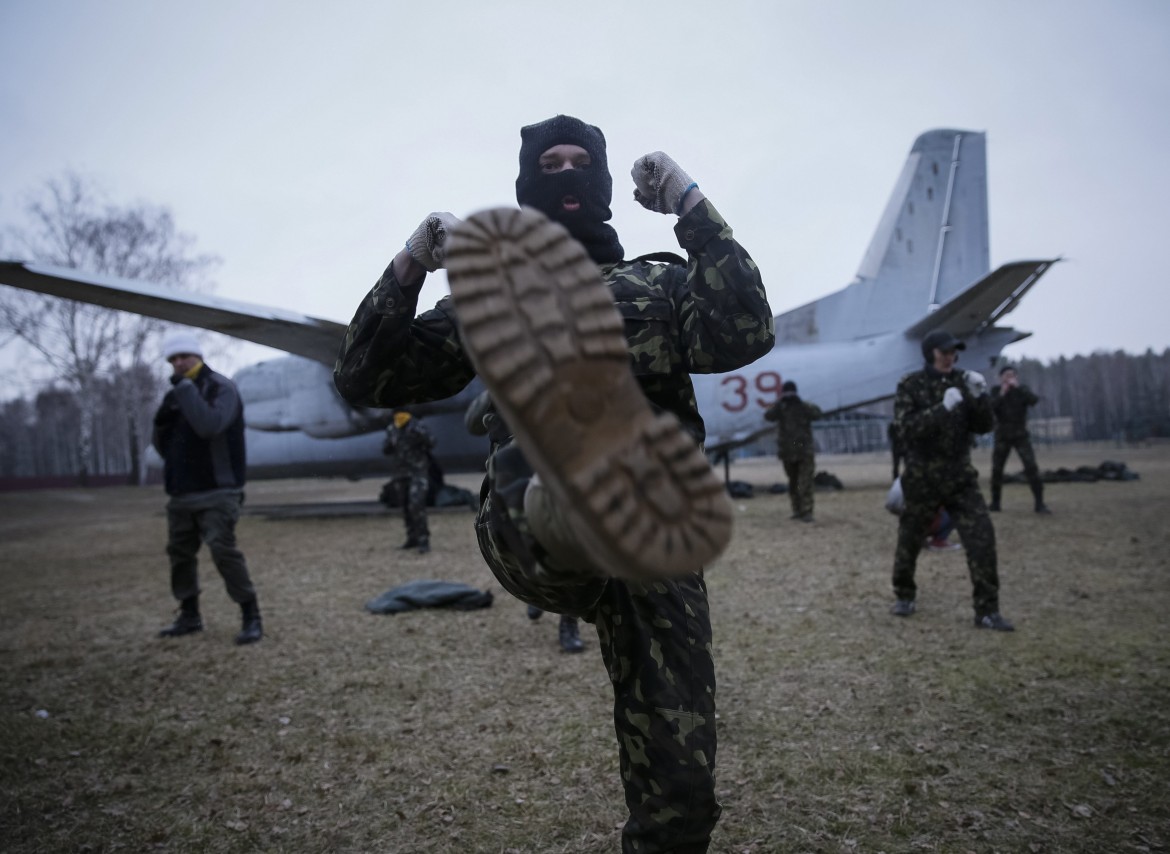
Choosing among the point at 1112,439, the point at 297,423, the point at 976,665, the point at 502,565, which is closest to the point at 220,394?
the point at 502,565

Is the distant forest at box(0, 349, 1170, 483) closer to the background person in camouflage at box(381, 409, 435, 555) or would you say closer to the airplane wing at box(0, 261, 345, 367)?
the background person in camouflage at box(381, 409, 435, 555)

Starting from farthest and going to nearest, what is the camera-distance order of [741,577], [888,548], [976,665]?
[888,548] → [741,577] → [976,665]

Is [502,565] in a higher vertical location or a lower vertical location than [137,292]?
lower

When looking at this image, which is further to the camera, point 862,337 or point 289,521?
point 289,521

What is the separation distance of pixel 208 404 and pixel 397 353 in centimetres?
350

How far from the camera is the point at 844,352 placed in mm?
11609

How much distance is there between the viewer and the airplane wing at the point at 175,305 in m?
4.14

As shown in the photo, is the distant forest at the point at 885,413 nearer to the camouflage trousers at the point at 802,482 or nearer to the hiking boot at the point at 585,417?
the camouflage trousers at the point at 802,482

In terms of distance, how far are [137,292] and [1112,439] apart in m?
42.8

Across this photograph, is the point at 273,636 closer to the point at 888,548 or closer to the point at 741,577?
the point at 741,577

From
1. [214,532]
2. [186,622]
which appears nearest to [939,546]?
[214,532]

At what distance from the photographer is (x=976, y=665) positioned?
4004 mm

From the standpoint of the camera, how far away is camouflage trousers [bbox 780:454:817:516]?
9.80 metres

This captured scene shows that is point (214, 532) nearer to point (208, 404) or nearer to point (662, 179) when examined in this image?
point (208, 404)
